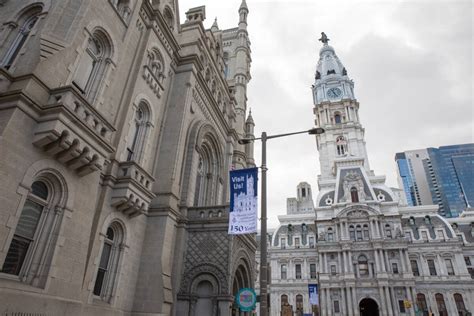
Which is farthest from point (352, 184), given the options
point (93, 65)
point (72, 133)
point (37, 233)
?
point (37, 233)

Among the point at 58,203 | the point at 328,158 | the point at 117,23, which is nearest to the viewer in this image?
the point at 58,203

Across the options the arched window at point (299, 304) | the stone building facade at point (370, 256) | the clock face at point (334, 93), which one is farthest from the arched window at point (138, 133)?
the clock face at point (334, 93)

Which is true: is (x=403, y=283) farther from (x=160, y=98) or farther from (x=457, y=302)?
(x=160, y=98)

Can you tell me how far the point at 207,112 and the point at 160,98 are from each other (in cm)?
616

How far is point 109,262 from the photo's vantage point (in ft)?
42.8

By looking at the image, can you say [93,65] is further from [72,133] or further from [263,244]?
[263,244]

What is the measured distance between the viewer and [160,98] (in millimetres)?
18047

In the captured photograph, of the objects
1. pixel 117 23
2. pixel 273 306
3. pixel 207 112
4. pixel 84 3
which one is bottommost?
pixel 273 306

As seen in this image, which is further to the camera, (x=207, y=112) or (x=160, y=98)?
(x=207, y=112)

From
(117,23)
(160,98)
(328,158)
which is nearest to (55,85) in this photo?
(117,23)

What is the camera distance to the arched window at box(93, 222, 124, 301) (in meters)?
12.5

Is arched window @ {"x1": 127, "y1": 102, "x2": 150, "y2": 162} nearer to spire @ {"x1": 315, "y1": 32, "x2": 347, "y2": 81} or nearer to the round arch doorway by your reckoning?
the round arch doorway

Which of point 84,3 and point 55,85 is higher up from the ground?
point 84,3

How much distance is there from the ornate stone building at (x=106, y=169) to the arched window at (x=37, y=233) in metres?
0.03
